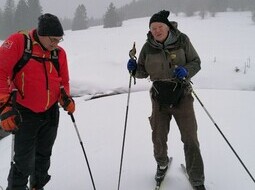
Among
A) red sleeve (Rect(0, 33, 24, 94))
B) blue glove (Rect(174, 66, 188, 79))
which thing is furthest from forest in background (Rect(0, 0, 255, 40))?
red sleeve (Rect(0, 33, 24, 94))

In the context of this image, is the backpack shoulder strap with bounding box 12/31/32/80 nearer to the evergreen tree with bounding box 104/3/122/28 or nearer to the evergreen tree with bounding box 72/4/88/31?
the evergreen tree with bounding box 104/3/122/28

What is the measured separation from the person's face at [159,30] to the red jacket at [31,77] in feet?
4.01

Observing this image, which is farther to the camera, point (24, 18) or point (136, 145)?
point (24, 18)

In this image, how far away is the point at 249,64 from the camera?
15719 millimetres

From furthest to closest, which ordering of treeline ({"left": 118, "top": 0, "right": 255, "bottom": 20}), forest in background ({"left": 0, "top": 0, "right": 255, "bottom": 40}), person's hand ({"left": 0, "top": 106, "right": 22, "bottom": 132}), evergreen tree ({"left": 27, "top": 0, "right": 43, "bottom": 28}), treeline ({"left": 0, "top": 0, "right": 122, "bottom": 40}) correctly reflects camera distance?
treeline ({"left": 118, "top": 0, "right": 255, "bottom": 20}), evergreen tree ({"left": 27, "top": 0, "right": 43, "bottom": 28}), forest in background ({"left": 0, "top": 0, "right": 255, "bottom": 40}), treeline ({"left": 0, "top": 0, "right": 122, "bottom": 40}), person's hand ({"left": 0, "top": 106, "right": 22, "bottom": 132})

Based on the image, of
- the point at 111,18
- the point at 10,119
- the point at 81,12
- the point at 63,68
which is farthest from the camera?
the point at 81,12

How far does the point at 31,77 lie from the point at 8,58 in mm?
322

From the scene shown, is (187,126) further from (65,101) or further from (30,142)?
(30,142)

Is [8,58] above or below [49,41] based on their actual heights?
below

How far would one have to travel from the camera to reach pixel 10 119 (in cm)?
279

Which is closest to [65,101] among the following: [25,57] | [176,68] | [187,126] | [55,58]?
[55,58]

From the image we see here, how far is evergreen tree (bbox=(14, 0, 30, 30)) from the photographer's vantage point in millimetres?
44625

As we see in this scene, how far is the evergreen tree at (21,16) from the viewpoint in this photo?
44.6 meters

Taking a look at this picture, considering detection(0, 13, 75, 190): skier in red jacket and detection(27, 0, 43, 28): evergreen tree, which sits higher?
detection(27, 0, 43, 28): evergreen tree
